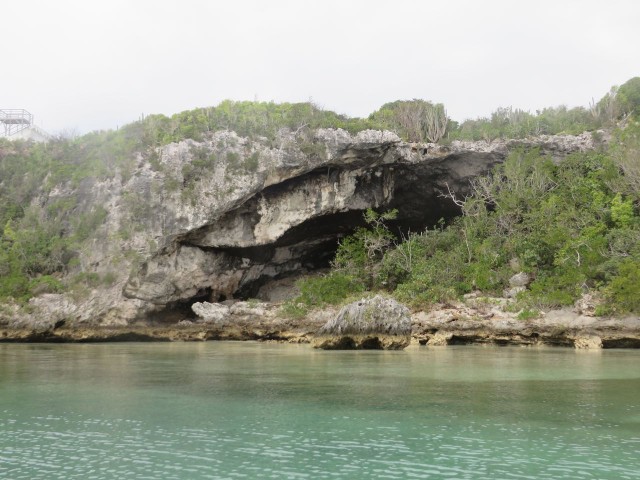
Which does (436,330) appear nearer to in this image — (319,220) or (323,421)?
(319,220)

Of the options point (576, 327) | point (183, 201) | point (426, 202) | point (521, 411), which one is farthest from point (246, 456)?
point (426, 202)

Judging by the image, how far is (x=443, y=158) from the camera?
33125mm

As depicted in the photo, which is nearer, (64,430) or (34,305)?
(64,430)

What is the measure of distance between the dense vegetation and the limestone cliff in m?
0.51

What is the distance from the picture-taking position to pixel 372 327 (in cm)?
2342

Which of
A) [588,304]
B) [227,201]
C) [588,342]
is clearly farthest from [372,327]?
[227,201]

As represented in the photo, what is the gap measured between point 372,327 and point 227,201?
1222cm

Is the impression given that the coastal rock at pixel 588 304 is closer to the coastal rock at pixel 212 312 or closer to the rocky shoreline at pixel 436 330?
the rocky shoreline at pixel 436 330

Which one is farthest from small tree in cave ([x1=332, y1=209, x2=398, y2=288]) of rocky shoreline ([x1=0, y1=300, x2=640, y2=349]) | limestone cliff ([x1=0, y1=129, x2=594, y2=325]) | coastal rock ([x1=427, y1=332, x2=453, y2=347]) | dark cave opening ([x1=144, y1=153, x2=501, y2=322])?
coastal rock ([x1=427, y1=332, x2=453, y2=347])

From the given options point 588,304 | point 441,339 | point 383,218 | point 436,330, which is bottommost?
point 441,339

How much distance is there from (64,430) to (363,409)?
460 centimetres

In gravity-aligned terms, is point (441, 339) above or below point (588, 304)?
below

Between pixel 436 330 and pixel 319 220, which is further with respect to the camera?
pixel 319 220

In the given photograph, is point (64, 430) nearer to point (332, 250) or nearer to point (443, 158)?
point (443, 158)
